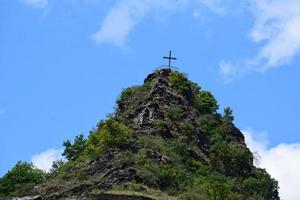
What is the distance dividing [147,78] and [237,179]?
763 inches

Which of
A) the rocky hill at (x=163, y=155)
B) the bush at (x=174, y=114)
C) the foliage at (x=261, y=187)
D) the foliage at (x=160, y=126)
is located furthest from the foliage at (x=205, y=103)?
the foliage at (x=261, y=187)

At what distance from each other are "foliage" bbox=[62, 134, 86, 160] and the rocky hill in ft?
0.37

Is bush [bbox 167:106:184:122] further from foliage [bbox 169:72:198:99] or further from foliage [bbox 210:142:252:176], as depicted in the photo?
foliage [bbox 169:72:198:99]

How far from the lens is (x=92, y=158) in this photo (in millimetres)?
73750

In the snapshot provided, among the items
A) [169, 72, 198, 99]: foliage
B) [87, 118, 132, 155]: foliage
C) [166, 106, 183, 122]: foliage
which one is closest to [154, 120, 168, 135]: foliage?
[166, 106, 183, 122]: foliage

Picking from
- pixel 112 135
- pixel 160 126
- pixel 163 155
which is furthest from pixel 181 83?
pixel 112 135

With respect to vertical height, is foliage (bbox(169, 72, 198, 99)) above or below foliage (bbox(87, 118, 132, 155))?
above

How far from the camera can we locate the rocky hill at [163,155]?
218ft

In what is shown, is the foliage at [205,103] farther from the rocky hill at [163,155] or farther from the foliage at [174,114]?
the foliage at [174,114]

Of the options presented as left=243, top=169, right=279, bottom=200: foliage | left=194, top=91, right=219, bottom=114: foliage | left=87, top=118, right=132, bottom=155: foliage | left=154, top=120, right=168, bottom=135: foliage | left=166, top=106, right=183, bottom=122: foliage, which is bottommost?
left=243, top=169, right=279, bottom=200: foliage

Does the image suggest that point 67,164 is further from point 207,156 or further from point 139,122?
point 207,156

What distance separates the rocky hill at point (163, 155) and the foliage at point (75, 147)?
112 mm

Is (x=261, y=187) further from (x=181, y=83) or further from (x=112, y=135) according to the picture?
(x=181, y=83)

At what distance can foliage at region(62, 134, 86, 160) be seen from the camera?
87.4m
